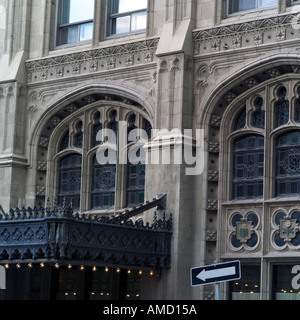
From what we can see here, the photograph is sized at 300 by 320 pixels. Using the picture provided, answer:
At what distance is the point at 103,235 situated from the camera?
20.9m

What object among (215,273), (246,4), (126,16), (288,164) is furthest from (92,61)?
(215,273)

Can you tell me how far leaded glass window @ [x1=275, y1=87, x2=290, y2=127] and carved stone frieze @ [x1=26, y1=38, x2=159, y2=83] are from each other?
396 cm

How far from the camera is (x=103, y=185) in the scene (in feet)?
82.8

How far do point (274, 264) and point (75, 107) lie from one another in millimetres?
8290

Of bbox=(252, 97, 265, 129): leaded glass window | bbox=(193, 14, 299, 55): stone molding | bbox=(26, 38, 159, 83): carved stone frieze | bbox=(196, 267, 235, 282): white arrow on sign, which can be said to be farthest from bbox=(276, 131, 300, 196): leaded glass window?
bbox=(196, 267, 235, 282): white arrow on sign

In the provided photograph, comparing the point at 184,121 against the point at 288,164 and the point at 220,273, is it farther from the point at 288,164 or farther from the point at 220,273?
the point at 220,273

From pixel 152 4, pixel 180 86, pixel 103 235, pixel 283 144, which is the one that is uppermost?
pixel 152 4

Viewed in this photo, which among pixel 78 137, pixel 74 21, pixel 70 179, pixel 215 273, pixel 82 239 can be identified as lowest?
pixel 215 273

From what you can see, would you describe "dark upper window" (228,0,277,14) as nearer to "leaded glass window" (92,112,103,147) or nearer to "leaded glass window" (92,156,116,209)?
"leaded glass window" (92,112,103,147)

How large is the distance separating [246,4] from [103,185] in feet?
22.1

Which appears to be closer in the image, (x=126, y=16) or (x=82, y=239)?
(x=82, y=239)

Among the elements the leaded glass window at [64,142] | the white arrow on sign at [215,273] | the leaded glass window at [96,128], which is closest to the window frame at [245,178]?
the leaded glass window at [96,128]
